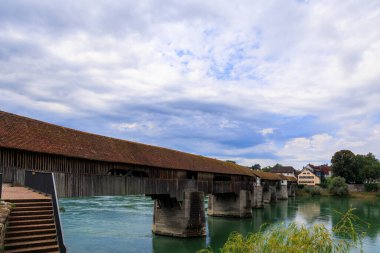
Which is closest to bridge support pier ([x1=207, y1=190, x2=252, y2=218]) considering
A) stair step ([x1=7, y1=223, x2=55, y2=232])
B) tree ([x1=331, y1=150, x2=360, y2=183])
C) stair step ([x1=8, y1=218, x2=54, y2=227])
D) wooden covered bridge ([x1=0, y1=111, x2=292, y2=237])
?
wooden covered bridge ([x1=0, y1=111, x2=292, y2=237])

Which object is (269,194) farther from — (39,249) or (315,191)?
(39,249)

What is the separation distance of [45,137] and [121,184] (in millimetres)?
4389

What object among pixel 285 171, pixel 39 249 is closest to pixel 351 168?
pixel 285 171

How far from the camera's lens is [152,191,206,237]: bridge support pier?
72.0ft

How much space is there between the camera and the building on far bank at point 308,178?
89.9 m

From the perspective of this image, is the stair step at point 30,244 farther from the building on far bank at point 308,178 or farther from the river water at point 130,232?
the building on far bank at point 308,178

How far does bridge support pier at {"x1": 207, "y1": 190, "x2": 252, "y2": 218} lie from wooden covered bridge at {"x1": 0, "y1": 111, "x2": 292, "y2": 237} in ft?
11.5

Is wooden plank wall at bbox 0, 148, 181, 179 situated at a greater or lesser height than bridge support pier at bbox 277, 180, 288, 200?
greater

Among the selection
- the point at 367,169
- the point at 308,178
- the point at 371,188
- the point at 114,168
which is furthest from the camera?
the point at 308,178

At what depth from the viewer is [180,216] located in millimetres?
22062

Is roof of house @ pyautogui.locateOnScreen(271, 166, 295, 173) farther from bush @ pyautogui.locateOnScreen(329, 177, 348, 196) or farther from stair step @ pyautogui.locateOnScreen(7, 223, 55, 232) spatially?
stair step @ pyautogui.locateOnScreen(7, 223, 55, 232)

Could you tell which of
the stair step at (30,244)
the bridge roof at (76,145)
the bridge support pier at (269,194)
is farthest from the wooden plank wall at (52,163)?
the bridge support pier at (269,194)

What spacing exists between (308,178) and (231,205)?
63.8m

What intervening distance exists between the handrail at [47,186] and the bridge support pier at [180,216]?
432 inches
